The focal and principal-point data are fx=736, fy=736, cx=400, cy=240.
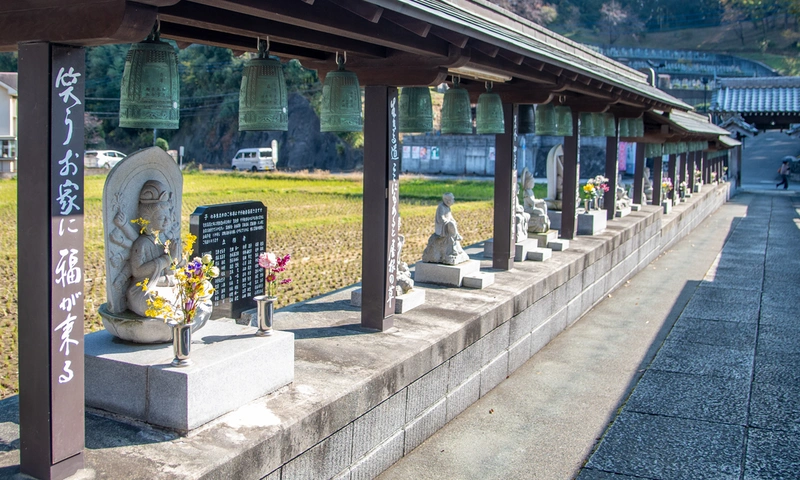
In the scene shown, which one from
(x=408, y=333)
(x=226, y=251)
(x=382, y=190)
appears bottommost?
(x=408, y=333)

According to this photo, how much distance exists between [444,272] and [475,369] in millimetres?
1715

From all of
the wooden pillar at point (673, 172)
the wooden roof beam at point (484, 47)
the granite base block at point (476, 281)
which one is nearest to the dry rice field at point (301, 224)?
the granite base block at point (476, 281)

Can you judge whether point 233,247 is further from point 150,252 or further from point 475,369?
point 475,369

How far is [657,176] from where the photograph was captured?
19406mm

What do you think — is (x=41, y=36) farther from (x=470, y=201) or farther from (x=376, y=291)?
(x=470, y=201)

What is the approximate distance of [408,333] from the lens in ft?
21.6

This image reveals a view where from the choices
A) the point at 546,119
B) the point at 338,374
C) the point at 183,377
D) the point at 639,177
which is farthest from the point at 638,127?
the point at 183,377

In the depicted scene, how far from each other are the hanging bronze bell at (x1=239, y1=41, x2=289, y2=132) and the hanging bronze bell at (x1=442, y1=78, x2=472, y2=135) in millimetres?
3052

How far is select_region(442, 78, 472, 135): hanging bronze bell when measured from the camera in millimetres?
7828

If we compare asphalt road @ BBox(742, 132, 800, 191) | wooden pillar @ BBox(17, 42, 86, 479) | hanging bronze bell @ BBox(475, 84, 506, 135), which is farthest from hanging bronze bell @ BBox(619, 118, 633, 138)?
asphalt road @ BBox(742, 132, 800, 191)

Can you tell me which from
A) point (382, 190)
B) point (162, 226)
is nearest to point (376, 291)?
point (382, 190)

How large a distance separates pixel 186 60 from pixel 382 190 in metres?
57.3

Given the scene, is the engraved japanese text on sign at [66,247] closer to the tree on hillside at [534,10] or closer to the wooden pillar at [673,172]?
the wooden pillar at [673,172]

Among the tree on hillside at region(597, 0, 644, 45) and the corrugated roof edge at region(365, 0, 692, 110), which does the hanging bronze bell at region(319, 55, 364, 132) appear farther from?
the tree on hillside at region(597, 0, 644, 45)
